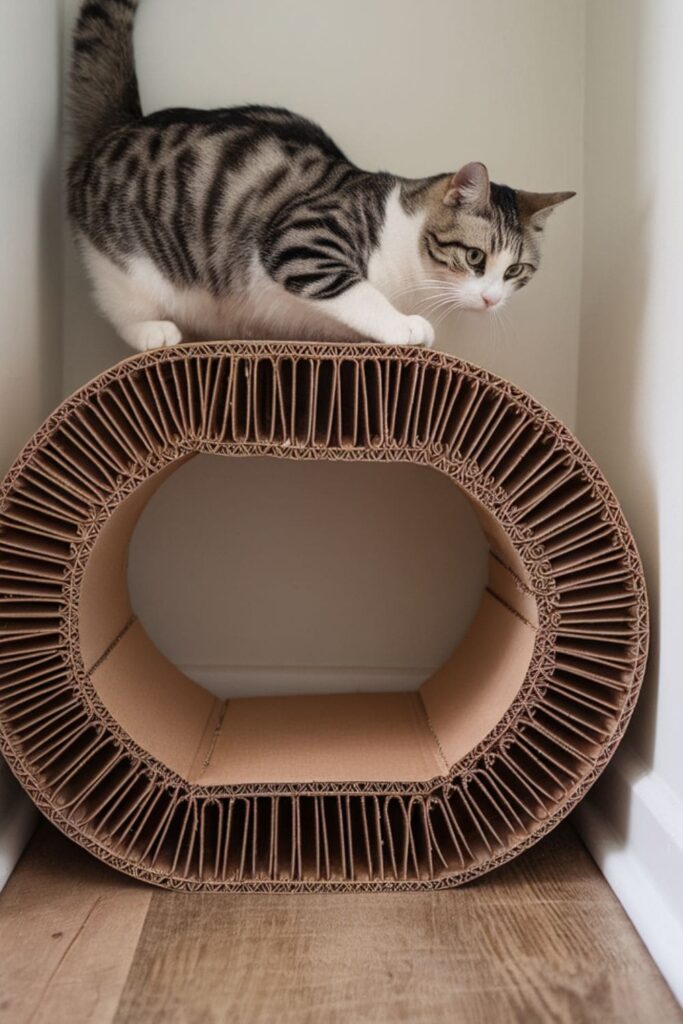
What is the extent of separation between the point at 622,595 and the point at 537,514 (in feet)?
0.42

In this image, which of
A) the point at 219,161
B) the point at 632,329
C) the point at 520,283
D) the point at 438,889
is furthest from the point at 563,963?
the point at 219,161

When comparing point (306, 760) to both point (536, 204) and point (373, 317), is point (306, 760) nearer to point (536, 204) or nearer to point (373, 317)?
point (373, 317)

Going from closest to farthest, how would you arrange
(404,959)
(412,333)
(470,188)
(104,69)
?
1. (404,959)
2. (412,333)
3. (470,188)
4. (104,69)

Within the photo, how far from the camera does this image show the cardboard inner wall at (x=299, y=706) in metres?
1.06

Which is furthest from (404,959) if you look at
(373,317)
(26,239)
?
(26,239)

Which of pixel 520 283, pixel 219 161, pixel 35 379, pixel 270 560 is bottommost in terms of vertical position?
pixel 270 560

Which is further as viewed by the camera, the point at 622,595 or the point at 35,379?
the point at 35,379

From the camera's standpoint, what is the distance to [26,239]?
3.90 feet

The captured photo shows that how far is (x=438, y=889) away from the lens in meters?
1.03

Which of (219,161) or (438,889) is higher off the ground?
(219,161)

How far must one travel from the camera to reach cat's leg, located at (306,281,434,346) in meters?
1.08

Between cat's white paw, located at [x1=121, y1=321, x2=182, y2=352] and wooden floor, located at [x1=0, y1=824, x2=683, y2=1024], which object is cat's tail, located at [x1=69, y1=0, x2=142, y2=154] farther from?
wooden floor, located at [x1=0, y1=824, x2=683, y2=1024]

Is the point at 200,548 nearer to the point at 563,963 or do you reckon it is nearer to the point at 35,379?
the point at 35,379

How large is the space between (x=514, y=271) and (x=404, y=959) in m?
0.88
